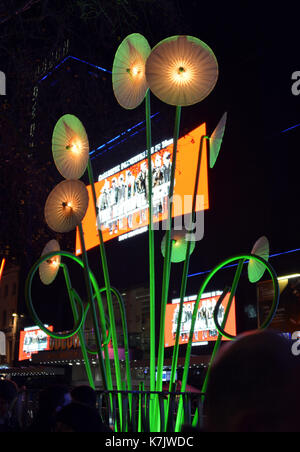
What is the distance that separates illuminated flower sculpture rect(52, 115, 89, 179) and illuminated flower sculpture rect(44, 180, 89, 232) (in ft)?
0.35

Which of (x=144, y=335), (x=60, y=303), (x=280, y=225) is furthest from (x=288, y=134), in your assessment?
(x=60, y=303)

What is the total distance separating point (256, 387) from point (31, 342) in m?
24.6

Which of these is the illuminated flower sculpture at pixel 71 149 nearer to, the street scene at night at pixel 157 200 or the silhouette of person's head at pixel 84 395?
the street scene at night at pixel 157 200

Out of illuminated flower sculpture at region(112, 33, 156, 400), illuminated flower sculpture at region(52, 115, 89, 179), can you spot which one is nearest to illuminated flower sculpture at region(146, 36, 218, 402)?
illuminated flower sculpture at region(112, 33, 156, 400)

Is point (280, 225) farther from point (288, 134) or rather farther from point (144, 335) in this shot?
point (144, 335)

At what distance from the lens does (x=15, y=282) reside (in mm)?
31562

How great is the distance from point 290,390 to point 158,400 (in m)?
2.05

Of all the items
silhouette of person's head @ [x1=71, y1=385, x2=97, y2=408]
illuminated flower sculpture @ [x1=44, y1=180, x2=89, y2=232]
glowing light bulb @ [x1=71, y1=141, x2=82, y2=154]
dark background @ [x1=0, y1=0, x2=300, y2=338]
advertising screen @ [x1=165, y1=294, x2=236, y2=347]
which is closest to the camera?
silhouette of person's head @ [x1=71, y1=385, x2=97, y2=408]

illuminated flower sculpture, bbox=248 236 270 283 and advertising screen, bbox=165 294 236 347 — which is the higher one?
advertising screen, bbox=165 294 236 347

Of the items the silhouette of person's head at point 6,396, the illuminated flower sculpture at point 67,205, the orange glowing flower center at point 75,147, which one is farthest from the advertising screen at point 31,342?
the orange glowing flower center at point 75,147

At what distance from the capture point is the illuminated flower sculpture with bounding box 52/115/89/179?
3352 mm

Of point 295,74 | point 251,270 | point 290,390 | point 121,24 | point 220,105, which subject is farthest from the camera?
point 220,105

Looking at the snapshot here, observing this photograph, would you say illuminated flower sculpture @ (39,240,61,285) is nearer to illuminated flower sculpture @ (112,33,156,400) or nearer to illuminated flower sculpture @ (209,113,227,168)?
illuminated flower sculpture @ (112,33,156,400)

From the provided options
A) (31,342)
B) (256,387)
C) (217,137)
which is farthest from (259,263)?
(31,342)
